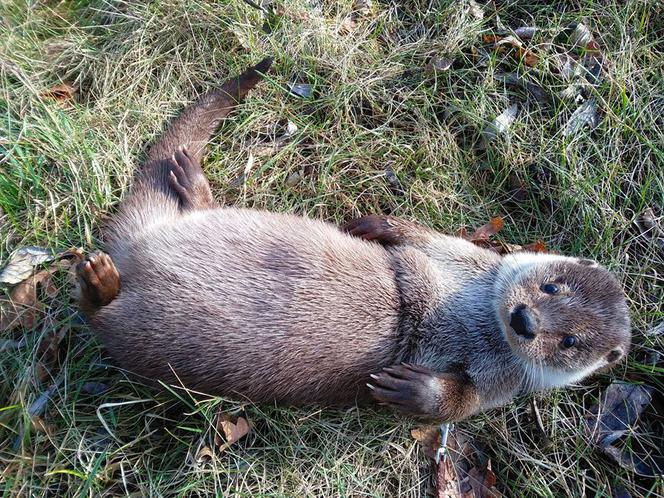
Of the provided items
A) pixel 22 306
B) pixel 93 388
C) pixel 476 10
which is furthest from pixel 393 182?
pixel 22 306

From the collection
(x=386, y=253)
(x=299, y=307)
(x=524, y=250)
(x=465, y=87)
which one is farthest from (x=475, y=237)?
(x=299, y=307)

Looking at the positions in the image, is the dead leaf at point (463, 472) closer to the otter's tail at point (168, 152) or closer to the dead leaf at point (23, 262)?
the otter's tail at point (168, 152)

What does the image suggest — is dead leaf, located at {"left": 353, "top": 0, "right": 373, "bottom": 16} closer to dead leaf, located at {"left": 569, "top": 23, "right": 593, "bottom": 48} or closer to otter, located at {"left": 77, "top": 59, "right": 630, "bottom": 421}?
dead leaf, located at {"left": 569, "top": 23, "right": 593, "bottom": 48}

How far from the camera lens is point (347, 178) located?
333cm

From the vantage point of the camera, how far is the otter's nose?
249 centimetres

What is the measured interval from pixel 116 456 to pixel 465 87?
2798 millimetres

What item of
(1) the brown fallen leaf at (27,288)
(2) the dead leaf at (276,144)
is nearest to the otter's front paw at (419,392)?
(2) the dead leaf at (276,144)

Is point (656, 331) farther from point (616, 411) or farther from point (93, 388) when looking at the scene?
point (93, 388)

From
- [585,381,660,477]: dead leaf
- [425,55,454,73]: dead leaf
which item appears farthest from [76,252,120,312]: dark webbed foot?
[585,381,660,477]: dead leaf

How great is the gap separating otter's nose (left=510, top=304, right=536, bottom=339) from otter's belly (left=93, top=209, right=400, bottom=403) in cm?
52

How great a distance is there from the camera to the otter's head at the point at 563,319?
2543 mm

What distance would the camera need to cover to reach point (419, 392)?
2.48 m

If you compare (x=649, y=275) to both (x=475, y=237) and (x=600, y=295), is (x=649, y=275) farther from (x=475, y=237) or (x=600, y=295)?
(x=475, y=237)

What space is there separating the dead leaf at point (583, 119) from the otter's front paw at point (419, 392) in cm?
172
